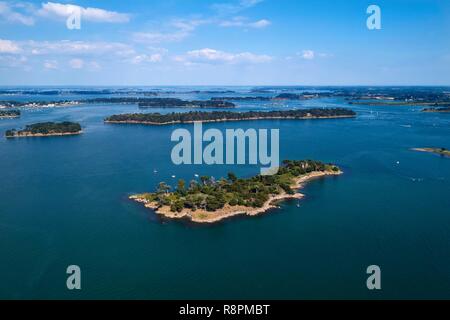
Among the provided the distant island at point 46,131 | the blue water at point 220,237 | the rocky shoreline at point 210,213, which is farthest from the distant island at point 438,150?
the distant island at point 46,131

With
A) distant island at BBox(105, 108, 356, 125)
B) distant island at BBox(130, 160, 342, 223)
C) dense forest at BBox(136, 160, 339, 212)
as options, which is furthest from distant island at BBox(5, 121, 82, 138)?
distant island at BBox(130, 160, 342, 223)

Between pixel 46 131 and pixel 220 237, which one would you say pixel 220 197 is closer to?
pixel 220 237

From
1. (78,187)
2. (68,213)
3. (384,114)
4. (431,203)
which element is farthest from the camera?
(384,114)

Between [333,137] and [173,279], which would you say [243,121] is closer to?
[333,137]

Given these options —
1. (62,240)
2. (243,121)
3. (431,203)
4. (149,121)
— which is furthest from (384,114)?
(62,240)

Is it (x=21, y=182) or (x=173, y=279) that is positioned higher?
(x=21, y=182)

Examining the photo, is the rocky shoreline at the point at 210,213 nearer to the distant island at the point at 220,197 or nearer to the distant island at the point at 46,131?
the distant island at the point at 220,197
